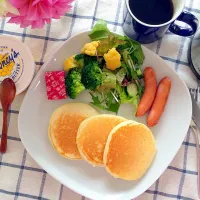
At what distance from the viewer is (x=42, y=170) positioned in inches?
47.5

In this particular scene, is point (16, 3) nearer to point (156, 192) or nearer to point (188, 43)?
point (188, 43)

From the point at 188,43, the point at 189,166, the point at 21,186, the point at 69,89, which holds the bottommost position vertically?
the point at 21,186

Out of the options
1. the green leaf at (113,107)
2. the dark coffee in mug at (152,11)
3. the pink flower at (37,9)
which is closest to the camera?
the pink flower at (37,9)

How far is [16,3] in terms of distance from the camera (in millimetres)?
929

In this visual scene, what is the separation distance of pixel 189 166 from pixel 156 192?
4.8 inches

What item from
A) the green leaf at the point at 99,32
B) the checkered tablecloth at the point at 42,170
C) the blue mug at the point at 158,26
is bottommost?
the checkered tablecloth at the point at 42,170

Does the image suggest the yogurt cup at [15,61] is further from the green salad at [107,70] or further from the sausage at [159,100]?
the sausage at [159,100]

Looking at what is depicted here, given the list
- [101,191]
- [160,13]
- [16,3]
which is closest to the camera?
[16,3]

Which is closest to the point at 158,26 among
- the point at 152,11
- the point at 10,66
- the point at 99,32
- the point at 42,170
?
the point at 152,11

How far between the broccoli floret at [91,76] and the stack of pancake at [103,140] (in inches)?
2.9

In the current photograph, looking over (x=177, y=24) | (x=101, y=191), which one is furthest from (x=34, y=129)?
(x=177, y=24)

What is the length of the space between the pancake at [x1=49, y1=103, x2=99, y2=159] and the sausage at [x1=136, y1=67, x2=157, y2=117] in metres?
0.13

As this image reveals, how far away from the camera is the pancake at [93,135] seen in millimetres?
1122

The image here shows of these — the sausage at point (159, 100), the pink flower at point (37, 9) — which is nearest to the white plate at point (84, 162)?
the sausage at point (159, 100)
